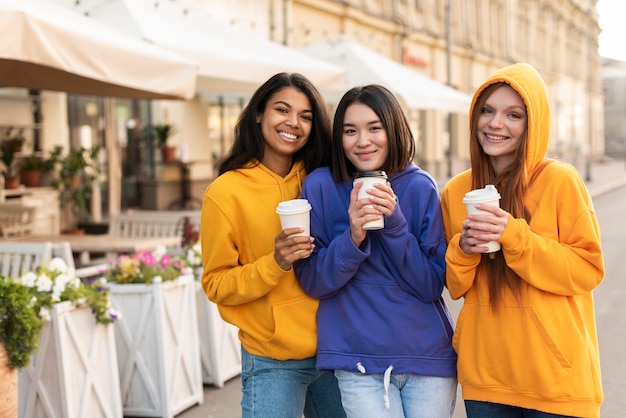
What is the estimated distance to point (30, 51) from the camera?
4.55 m

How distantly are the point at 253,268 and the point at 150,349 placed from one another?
2.30 metres

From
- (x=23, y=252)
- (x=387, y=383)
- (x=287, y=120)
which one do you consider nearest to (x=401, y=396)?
(x=387, y=383)

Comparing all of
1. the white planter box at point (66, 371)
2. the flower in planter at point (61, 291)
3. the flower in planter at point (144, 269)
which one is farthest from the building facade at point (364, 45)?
the white planter box at point (66, 371)

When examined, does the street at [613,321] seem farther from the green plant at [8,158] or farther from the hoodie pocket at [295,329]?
the green plant at [8,158]

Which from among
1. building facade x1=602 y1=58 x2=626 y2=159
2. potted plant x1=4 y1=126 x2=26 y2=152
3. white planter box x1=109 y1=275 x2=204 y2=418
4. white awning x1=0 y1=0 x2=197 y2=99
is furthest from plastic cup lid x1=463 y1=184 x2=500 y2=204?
building facade x1=602 y1=58 x2=626 y2=159

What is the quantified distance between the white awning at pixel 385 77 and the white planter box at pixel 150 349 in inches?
266

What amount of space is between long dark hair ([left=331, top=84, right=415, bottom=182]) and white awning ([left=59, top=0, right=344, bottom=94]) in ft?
14.0

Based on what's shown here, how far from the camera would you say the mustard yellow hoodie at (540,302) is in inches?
90.9

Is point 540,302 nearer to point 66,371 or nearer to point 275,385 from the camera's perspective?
point 275,385

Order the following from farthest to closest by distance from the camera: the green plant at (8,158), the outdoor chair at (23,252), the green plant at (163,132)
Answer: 1. the green plant at (163,132)
2. the green plant at (8,158)
3. the outdoor chair at (23,252)

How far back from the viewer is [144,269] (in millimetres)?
4785

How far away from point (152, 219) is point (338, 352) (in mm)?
5898

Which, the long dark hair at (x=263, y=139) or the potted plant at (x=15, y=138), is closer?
the long dark hair at (x=263, y=139)

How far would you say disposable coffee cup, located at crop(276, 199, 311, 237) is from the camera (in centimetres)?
236
